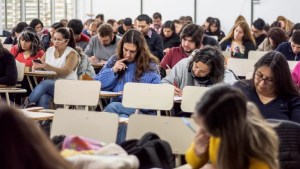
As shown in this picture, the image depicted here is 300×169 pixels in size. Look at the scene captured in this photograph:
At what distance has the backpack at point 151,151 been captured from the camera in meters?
3.02

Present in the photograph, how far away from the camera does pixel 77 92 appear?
6.15 m

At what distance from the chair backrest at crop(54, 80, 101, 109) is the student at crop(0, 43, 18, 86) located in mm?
1377

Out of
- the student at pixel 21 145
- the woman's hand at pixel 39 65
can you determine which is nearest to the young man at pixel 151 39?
the woman's hand at pixel 39 65

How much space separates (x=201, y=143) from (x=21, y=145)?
4.73 ft

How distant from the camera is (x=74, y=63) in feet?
25.8

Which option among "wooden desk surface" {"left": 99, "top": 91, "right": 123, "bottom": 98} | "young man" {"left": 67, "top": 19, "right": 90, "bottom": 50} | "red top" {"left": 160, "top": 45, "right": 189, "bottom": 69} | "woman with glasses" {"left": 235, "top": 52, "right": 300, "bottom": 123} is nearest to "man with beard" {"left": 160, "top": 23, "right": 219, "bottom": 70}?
"red top" {"left": 160, "top": 45, "right": 189, "bottom": 69}

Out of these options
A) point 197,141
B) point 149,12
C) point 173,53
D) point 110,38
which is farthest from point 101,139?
point 149,12

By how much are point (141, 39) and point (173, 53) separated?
1479 mm

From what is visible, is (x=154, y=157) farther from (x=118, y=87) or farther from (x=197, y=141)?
(x=118, y=87)

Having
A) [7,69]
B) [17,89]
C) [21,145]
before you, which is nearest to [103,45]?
[17,89]

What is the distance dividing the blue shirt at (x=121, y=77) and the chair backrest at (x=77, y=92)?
429mm

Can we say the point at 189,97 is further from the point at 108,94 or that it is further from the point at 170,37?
the point at 170,37

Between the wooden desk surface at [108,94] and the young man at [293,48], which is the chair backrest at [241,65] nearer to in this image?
the young man at [293,48]

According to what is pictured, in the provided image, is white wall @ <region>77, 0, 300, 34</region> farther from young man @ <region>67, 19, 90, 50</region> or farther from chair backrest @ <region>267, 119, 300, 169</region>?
chair backrest @ <region>267, 119, 300, 169</region>
